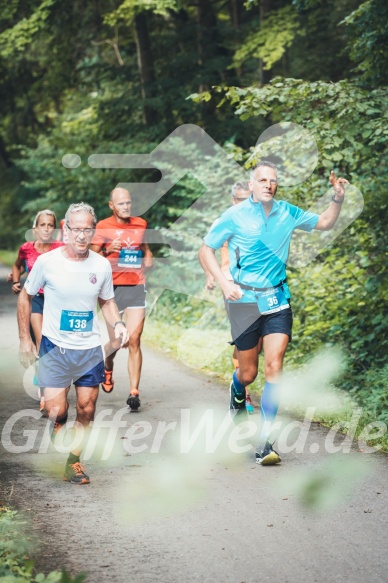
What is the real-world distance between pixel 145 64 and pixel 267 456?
665 inches

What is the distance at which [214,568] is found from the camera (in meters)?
5.04

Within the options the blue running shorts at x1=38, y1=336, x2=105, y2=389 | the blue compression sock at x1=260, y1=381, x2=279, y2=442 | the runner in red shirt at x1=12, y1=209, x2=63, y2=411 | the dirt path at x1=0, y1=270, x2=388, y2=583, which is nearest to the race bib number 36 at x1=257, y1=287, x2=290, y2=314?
the blue compression sock at x1=260, y1=381, x2=279, y2=442

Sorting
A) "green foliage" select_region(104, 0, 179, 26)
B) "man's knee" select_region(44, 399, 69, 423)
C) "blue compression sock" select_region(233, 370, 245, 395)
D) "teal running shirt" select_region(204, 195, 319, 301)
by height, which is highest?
"green foliage" select_region(104, 0, 179, 26)

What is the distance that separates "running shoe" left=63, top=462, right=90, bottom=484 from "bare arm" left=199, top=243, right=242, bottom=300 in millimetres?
1708

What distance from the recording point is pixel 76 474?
6910mm

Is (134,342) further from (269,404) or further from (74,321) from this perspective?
(74,321)

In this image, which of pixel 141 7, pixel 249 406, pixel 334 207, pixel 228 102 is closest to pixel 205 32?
pixel 228 102

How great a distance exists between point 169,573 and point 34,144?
3689cm

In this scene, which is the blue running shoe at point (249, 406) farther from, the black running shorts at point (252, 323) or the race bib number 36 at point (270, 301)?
the race bib number 36 at point (270, 301)

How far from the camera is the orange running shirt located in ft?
32.7

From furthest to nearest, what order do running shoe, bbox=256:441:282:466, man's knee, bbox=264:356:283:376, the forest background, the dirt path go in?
the forest background < man's knee, bbox=264:356:283:376 < running shoe, bbox=256:441:282:466 < the dirt path

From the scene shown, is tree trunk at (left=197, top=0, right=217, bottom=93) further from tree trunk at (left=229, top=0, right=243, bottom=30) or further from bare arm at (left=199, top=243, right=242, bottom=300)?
bare arm at (left=199, top=243, right=242, bottom=300)

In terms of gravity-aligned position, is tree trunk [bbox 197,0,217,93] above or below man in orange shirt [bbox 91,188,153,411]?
above

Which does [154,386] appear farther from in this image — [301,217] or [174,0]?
[174,0]
